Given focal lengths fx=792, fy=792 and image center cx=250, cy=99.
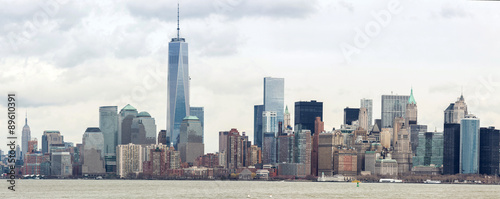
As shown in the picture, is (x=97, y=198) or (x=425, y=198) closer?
(x=97, y=198)

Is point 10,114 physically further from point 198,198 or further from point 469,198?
point 469,198

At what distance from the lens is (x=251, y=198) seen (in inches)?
3947

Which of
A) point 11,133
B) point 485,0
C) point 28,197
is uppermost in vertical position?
point 485,0

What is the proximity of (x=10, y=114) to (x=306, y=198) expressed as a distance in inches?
2519

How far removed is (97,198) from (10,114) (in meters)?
57.8

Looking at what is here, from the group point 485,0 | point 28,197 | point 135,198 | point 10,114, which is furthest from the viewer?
point 28,197

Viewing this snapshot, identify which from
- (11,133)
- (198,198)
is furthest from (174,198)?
(11,133)

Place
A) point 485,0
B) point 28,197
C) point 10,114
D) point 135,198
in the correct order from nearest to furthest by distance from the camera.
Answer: point 485,0
point 10,114
point 135,198
point 28,197

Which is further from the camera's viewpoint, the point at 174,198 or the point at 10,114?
the point at 174,198

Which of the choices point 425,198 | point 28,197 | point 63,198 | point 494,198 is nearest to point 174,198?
point 63,198

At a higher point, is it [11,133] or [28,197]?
[11,133]

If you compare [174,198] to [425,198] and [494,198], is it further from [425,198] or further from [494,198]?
[494,198]

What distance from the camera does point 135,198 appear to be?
97500 millimetres

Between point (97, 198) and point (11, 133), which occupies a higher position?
point (11, 133)
